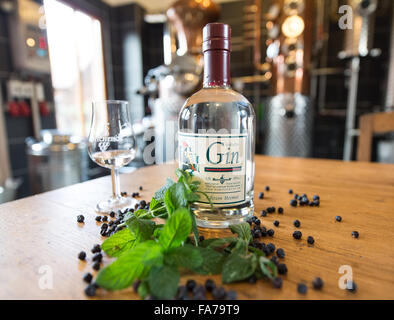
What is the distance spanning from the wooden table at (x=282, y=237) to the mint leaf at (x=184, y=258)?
0.16ft

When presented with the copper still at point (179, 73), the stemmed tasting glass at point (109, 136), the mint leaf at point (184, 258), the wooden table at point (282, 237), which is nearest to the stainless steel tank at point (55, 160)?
the copper still at point (179, 73)

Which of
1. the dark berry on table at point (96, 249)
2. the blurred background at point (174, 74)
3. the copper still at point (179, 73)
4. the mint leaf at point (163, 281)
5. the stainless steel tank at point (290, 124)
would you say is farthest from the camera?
the stainless steel tank at point (290, 124)

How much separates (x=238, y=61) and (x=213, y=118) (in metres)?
2.68

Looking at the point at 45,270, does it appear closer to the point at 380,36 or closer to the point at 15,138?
the point at 15,138

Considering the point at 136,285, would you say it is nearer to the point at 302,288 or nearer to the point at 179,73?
the point at 302,288

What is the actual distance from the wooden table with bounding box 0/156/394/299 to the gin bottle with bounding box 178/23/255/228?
0.17ft

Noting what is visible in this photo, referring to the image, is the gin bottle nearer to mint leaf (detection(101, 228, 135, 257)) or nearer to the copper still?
mint leaf (detection(101, 228, 135, 257))

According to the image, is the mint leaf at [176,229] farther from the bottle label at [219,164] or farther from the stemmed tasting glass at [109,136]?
the stemmed tasting glass at [109,136]

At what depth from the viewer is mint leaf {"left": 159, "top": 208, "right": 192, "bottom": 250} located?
0.30 m

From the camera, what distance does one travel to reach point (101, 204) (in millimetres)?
578

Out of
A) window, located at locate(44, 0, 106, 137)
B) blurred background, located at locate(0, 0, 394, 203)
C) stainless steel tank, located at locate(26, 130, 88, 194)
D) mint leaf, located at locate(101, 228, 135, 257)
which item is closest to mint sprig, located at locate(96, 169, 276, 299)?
mint leaf, located at locate(101, 228, 135, 257)

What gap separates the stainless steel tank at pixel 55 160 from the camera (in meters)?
1.71

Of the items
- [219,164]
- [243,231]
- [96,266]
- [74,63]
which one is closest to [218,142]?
[219,164]

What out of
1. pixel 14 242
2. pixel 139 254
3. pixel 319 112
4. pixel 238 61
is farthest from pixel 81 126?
pixel 139 254
